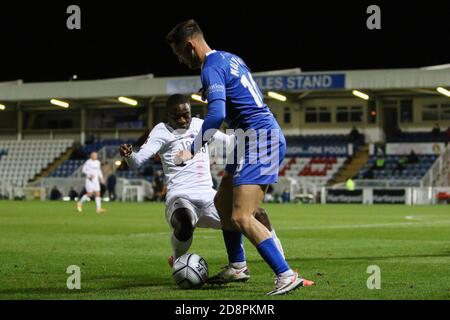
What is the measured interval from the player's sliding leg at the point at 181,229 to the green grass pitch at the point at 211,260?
390 millimetres

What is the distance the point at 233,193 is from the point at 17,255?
5663 mm

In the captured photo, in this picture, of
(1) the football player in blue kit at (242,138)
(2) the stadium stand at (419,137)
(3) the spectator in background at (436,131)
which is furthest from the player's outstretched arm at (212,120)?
(3) the spectator in background at (436,131)

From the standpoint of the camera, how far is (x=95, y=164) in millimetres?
32938

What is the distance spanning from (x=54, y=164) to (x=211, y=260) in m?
46.3

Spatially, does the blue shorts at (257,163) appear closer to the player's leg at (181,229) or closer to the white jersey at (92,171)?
the player's leg at (181,229)

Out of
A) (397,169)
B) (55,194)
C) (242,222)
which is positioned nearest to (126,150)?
(242,222)

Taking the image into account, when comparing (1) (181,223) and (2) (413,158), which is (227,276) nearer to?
(1) (181,223)

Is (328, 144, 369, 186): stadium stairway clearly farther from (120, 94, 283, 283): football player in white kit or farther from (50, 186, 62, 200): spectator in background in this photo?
(120, 94, 283, 283): football player in white kit

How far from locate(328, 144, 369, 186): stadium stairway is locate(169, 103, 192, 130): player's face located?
3769cm

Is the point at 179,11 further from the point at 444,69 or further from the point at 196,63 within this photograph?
the point at 196,63

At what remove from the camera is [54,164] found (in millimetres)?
57344
